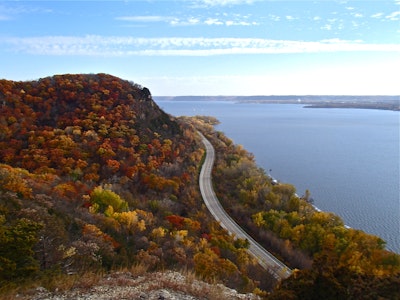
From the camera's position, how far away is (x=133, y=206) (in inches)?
1357

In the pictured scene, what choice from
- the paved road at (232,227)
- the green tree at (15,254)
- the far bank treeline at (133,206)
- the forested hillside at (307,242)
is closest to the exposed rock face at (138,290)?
the green tree at (15,254)

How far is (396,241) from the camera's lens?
1683 inches

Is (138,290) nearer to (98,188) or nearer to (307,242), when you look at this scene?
(98,188)

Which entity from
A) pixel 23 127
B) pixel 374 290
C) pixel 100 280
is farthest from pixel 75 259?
pixel 23 127

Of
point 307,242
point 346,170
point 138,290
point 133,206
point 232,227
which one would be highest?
point 138,290

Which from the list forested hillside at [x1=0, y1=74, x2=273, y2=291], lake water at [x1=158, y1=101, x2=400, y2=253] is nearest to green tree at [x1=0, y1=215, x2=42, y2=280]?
forested hillside at [x1=0, y1=74, x2=273, y2=291]

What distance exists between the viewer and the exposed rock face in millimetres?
11141

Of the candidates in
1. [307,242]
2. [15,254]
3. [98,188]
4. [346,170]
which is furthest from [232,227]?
[346,170]

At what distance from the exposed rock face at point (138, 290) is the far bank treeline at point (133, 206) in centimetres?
141

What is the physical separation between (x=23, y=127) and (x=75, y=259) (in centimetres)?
3831

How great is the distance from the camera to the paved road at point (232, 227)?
32.3m

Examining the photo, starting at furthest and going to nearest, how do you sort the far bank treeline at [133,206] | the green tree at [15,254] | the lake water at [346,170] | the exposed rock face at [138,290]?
the lake water at [346,170]
the far bank treeline at [133,206]
the green tree at [15,254]
the exposed rock face at [138,290]

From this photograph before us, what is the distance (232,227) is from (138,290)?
30.4m

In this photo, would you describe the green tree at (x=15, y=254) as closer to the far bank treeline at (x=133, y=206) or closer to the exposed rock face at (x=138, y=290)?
the far bank treeline at (x=133, y=206)
